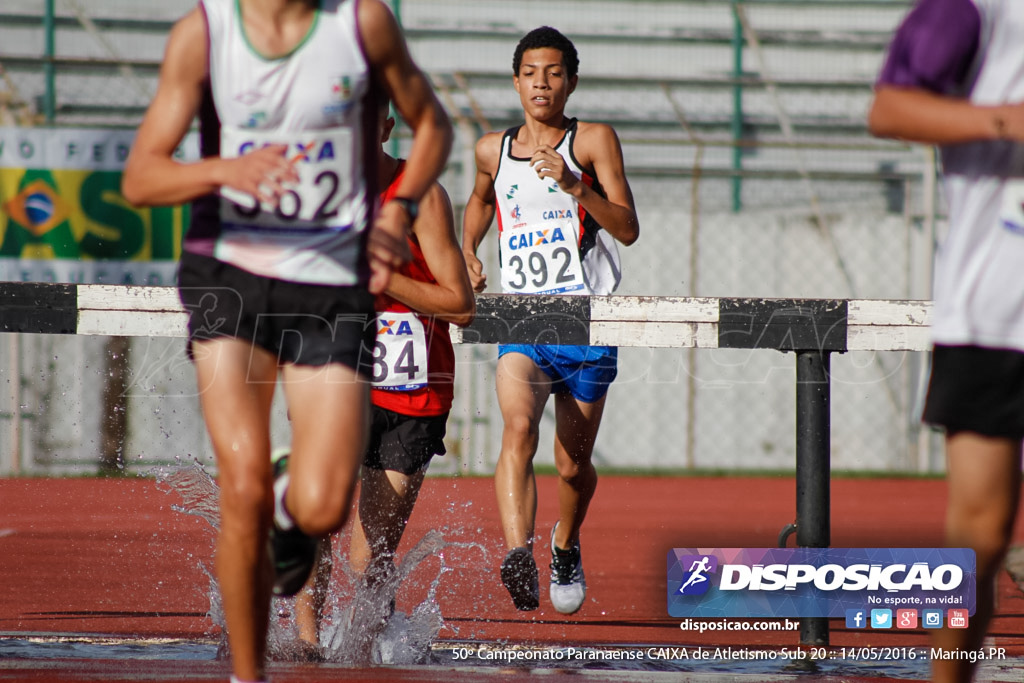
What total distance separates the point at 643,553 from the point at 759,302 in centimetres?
341

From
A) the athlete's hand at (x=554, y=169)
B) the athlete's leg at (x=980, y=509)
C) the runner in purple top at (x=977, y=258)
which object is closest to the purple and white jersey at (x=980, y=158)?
the runner in purple top at (x=977, y=258)

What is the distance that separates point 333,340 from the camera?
2779 mm

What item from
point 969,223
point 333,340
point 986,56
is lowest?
point 333,340

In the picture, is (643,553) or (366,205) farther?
(643,553)

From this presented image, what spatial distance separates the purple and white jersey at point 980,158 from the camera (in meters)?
2.45

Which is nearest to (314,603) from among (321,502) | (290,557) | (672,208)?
(290,557)

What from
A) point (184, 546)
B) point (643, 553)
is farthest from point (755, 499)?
point (184, 546)

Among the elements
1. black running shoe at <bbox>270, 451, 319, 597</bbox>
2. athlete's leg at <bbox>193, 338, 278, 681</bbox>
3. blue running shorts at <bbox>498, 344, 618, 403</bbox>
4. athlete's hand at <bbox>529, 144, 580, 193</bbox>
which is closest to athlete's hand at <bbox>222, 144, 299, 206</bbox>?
athlete's leg at <bbox>193, 338, 278, 681</bbox>

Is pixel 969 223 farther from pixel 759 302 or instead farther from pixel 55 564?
pixel 55 564

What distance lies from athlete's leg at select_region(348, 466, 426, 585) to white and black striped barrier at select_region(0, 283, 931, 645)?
52 centimetres

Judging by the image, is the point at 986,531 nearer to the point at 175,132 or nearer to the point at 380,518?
the point at 175,132

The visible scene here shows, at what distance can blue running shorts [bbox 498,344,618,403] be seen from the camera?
508 cm

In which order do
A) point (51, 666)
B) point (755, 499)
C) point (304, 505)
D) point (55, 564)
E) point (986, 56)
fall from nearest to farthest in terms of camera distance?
point (986, 56) < point (304, 505) < point (51, 666) < point (55, 564) < point (755, 499)

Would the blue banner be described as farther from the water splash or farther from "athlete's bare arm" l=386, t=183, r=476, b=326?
"athlete's bare arm" l=386, t=183, r=476, b=326
